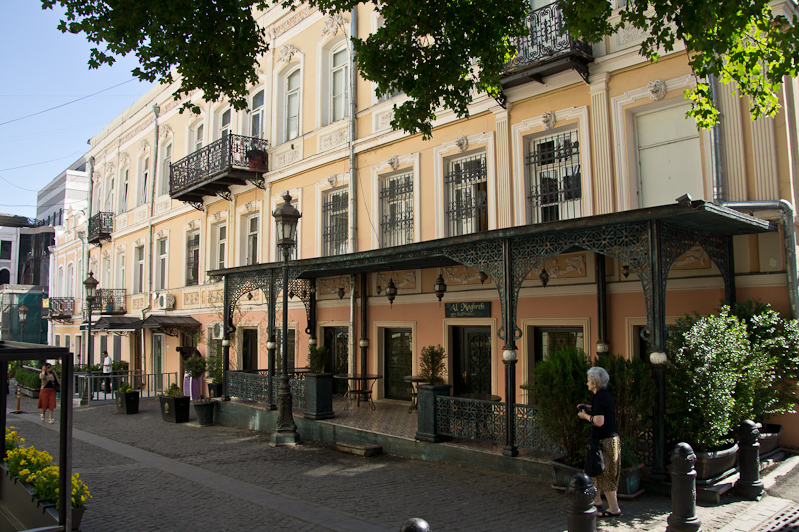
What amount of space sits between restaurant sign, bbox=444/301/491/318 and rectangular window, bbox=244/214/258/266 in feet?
28.9

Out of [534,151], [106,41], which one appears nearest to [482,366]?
[534,151]

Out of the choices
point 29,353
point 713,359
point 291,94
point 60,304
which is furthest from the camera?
point 60,304

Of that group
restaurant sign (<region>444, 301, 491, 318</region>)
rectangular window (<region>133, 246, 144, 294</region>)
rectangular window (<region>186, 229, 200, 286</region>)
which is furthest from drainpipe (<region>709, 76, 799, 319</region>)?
rectangular window (<region>133, 246, 144, 294</region>)

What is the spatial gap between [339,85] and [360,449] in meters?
10.4

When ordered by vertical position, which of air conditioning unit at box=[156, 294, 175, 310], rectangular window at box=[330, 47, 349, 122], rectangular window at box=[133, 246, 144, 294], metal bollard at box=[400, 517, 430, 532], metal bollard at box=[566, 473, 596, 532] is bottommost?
metal bollard at box=[566, 473, 596, 532]

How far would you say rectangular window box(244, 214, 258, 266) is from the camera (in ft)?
65.1

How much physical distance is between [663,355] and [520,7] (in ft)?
17.9

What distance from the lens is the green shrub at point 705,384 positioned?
23.5 feet

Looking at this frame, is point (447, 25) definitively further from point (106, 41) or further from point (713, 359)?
point (713, 359)

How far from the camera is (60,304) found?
114 ft

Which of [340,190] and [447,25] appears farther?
[340,190]

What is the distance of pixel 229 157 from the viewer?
18500 mm

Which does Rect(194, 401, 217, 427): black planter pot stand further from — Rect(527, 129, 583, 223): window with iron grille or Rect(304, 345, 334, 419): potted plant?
Rect(527, 129, 583, 223): window with iron grille

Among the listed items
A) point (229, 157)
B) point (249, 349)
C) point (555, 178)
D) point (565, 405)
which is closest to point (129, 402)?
point (249, 349)
